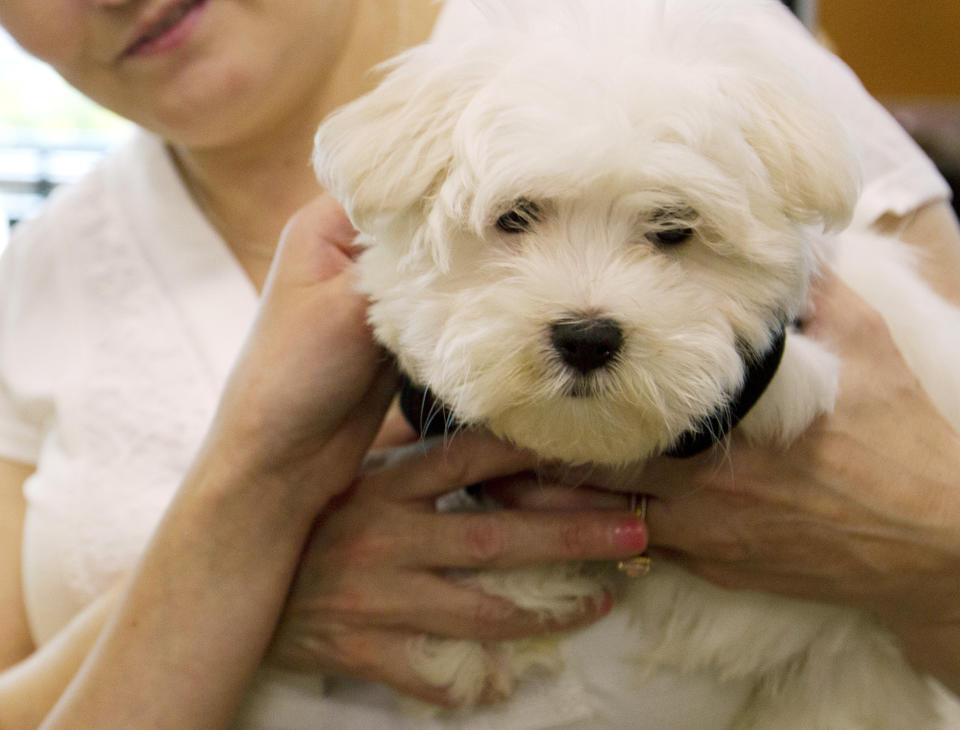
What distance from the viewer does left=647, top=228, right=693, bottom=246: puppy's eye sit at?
2.88 feet

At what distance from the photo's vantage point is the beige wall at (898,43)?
130 inches

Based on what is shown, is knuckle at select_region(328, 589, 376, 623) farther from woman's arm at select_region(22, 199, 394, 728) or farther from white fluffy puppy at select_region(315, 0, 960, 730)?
white fluffy puppy at select_region(315, 0, 960, 730)

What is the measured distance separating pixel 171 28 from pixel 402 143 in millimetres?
649

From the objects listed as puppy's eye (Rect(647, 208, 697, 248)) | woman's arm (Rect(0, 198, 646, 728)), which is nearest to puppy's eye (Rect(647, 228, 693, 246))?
puppy's eye (Rect(647, 208, 697, 248))

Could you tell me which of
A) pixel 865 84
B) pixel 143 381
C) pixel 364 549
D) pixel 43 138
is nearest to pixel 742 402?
pixel 364 549

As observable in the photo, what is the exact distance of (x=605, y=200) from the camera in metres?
0.85

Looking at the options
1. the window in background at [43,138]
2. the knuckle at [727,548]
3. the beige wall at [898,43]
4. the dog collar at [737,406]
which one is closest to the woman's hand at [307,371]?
the dog collar at [737,406]

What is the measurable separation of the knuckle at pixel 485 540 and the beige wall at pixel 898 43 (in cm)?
300

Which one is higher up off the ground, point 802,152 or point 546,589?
point 802,152

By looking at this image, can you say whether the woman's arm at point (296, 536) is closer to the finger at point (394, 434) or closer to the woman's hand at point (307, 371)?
the woman's hand at point (307, 371)

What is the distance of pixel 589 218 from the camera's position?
871mm

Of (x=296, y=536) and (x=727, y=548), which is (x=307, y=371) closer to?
(x=296, y=536)

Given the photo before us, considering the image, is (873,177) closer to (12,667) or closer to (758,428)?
(758,428)

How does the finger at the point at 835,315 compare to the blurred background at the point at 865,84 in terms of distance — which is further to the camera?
the blurred background at the point at 865,84
